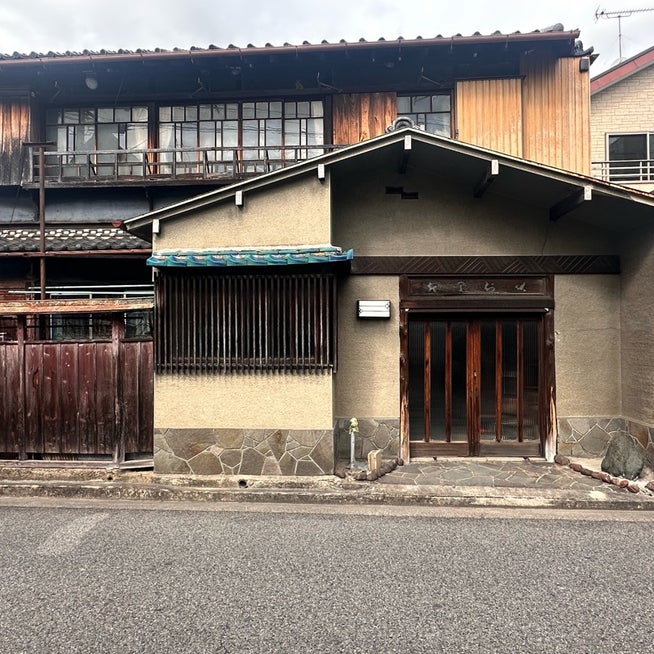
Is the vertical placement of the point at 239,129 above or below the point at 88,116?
below

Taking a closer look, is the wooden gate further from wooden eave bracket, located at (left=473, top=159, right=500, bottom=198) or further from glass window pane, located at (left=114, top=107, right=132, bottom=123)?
glass window pane, located at (left=114, top=107, right=132, bottom=123)

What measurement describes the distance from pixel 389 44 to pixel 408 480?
10071 mm

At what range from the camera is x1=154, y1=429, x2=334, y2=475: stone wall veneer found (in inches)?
262

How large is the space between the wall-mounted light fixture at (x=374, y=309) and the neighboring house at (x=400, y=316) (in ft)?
0.09

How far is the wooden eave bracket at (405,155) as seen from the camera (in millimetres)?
6516

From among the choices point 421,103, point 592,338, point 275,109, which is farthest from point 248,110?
point 592,338

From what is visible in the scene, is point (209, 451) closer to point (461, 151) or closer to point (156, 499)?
point (156, 499)

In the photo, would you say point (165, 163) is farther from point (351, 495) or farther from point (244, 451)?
point (351, 495)

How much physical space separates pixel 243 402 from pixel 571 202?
621 cm

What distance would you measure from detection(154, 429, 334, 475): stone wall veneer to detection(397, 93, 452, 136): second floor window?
28.9 ft

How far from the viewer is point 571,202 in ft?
22.2

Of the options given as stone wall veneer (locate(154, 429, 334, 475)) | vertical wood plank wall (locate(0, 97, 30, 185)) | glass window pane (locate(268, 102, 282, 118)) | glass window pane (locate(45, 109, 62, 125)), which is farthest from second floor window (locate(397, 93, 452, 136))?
vertical wood plank wall (locate(0, 97, 30, 185))

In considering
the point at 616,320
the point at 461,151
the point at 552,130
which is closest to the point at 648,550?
the point at 616,320

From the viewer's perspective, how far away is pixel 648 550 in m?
4.57
